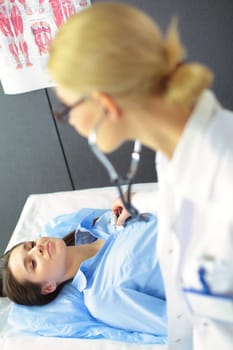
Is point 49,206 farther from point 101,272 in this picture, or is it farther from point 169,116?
point 169,116

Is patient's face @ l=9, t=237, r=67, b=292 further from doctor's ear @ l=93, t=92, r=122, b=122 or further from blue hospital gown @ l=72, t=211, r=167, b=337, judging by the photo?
doctor's ear @ l=93, t=92, r=122, b=122

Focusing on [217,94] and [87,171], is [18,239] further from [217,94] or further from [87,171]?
[217,94]

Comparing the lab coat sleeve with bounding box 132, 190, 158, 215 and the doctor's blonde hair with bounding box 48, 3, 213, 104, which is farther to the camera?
the lab coat sleeve with bounding box 132, 190, 158, 215

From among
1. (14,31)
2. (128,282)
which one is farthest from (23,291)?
(14,31)

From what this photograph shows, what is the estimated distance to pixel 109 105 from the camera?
63 centimetres

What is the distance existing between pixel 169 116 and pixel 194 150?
2.7 inches

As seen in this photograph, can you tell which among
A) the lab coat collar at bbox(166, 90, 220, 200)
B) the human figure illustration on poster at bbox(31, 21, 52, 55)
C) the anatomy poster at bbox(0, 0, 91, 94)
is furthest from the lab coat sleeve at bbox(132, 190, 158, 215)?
the human figure illustration on poster at bbox(31, 21, 52, 55)

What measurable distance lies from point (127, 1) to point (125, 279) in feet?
3.53

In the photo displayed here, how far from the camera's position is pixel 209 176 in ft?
2.13

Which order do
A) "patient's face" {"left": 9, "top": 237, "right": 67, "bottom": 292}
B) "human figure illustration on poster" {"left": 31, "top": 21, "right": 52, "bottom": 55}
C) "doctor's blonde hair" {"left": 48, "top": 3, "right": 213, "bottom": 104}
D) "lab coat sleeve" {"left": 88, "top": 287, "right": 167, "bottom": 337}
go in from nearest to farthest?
Result: "doctor's blonde hair" {"left": 48, "top": 3, "right": 213, "bottom": 104}, "lab coat sleeve" {"left": 88, "top": 287, "right": 167, "bottom": 337}, "patient's face" {"left": 9, "top": 237, "right": 67, "bottom": 292}, "human figure illustration on poster" {"left": 31, "top": 21, "right": 52, "bottom": 55}

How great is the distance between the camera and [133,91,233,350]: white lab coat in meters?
0.64

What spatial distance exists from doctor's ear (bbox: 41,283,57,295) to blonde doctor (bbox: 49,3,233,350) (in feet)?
2.65

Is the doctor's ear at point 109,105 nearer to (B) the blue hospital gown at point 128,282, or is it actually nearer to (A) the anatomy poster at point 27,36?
(B) the blue hospital gown at point 128,282

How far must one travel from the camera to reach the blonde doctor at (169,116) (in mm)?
601
